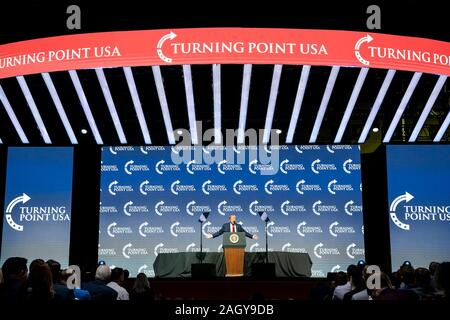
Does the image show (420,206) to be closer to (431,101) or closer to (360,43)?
(431,101)

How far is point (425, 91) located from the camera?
39.1 feet

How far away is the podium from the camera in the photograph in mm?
10875

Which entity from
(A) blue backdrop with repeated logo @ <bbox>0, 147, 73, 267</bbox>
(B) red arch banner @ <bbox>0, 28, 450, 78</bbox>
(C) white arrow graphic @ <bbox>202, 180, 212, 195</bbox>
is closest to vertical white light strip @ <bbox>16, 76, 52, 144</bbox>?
(A) blue backdrop with repeated logo @ <bbox>0, 147, 73, 267</bbox>

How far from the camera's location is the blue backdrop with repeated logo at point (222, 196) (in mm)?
12938

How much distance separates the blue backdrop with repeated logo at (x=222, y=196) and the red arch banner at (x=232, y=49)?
472 cm

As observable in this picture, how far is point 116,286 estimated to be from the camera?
18.8ft

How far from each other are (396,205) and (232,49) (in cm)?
598

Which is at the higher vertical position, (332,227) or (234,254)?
(332,227)

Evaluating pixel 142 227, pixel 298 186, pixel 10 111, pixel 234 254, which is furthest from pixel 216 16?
pixel 142 227

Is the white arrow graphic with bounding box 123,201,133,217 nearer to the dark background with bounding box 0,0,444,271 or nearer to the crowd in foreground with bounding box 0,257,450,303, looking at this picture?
the dark background with bounding box 0,0,444,271

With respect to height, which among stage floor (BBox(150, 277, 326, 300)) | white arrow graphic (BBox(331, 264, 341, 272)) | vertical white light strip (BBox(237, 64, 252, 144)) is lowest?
stage floor (BBox(150, 277, 326, 300))

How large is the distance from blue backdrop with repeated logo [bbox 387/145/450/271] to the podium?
11.1ft
